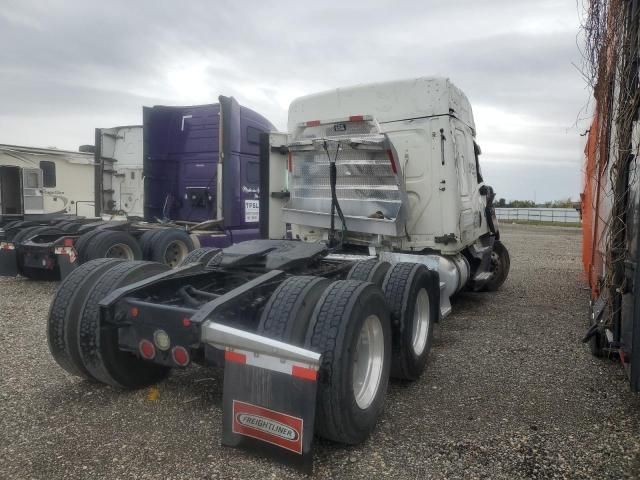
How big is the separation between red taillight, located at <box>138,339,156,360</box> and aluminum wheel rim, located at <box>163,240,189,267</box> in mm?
5597

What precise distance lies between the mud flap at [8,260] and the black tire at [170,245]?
2136 millimetres

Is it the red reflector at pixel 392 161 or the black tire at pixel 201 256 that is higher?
the red reflector at pixel 392 161

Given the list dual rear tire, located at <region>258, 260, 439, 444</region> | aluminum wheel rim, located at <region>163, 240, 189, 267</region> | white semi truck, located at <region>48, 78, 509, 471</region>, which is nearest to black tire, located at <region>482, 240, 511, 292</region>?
white semi truck, located at <region>48, 78, 509, 471</region>

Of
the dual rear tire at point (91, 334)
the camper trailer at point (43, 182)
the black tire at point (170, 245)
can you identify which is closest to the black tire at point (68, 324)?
the dual rear tire at point (91, 334)

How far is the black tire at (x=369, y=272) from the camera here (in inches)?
161

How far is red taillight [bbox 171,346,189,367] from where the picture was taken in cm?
292

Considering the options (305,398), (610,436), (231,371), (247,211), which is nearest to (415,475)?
(305,398)

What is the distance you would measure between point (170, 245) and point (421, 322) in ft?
18.0

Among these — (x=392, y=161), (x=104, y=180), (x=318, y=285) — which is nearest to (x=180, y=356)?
(x=318, y=285)

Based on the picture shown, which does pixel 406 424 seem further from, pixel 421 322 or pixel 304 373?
pixel 421 322

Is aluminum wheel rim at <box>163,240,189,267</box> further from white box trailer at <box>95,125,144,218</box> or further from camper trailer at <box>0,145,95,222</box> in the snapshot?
camper trailer at <box>0,145,95,222</box>

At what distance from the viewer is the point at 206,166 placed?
30.6 ft

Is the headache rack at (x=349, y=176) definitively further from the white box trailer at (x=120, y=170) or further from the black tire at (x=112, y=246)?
the white box trailer at (x=120, y=170)

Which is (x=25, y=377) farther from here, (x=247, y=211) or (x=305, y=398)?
(x=247, y=211)
